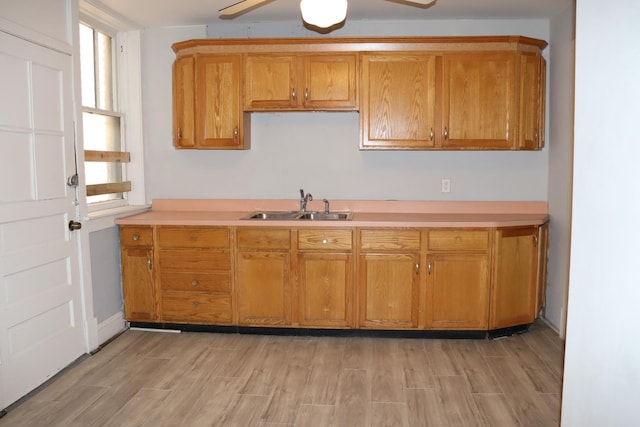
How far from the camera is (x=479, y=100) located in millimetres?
3619

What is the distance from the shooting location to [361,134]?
3693mm

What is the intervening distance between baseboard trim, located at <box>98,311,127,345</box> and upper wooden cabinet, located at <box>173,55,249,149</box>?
54.7 inches

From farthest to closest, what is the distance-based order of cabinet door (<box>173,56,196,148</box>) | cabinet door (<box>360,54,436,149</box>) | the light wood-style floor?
cabinet door (<box>173,56,196,148</box>)
cabinet door (<box>360,54,436,149</box>)
the light wood-style floor

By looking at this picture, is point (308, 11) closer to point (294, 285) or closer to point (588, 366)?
point (588, 366)

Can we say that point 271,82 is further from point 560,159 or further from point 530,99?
point 560,159

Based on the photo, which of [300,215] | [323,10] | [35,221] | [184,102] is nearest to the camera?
[323,10]

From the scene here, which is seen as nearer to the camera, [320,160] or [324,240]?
[324,240]

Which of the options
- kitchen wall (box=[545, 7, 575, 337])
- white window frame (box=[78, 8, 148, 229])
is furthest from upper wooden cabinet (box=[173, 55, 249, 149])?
kitchen wall (box=[545, 7, 575, 337])

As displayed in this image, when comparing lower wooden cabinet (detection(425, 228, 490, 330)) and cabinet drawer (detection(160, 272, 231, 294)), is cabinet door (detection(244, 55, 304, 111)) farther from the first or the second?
lower wooden cabinet (detection(425, 228, 490, 330))

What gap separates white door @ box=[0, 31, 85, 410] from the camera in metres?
2.56

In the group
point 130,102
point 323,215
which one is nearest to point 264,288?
point 323,215

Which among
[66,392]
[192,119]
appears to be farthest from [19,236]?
[192,119]

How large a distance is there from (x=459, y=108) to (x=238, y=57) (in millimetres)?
1681

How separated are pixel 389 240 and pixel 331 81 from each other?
49.5 inches
